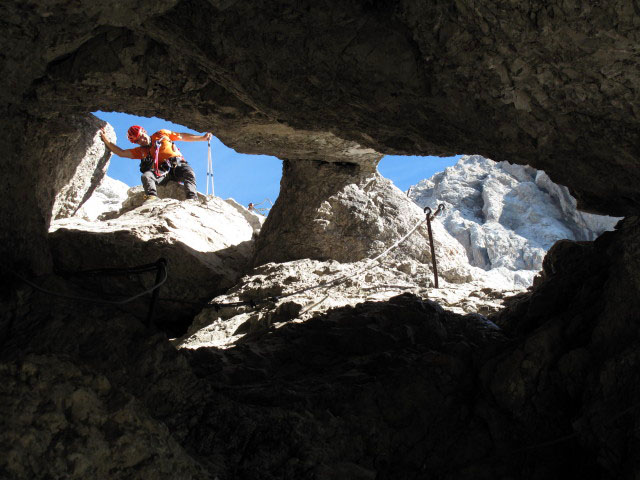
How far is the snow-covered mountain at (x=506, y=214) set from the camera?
25531 millimetres

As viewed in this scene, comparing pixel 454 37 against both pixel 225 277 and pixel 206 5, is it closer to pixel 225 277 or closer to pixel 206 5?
pixel 206 5

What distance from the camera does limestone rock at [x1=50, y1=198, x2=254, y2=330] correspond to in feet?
19.9

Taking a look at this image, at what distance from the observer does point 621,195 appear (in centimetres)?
386

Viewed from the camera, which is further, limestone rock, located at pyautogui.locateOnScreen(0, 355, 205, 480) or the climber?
the climber

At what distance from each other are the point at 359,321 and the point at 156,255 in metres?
3.01

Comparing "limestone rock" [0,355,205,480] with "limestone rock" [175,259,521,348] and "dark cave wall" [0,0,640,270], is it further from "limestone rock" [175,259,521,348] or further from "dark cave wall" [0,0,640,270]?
"limestone rock" [175,259,521,348]

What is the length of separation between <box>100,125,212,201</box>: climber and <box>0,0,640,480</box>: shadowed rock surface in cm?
398

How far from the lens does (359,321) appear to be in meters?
4.39

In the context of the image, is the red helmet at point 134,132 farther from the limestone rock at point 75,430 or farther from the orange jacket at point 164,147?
the limestone rock at point 75,430

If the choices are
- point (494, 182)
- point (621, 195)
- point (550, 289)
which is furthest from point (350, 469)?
point (494, 182)

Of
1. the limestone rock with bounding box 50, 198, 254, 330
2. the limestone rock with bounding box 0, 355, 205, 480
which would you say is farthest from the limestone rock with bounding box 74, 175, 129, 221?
the limestone rock with bounding box 0, 355, 205, 480

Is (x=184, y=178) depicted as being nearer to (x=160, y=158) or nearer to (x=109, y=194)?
(x=160, y=158)

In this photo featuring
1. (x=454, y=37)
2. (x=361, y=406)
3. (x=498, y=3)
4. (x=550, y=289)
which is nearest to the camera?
(x=498, y=3)

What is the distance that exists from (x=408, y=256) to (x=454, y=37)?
3859 millimetres
